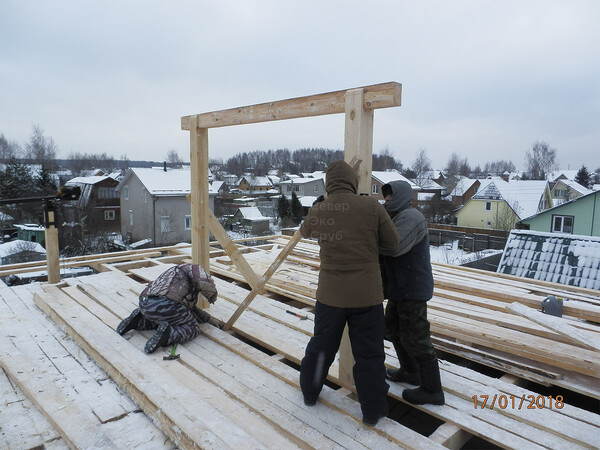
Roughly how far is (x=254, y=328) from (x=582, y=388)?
249cm

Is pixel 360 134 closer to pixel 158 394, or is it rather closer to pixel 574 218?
pixel 158 394

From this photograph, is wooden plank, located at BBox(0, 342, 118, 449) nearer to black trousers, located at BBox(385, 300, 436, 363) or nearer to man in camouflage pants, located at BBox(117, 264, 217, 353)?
man in camouflage pants, located at BBox(117, 264, 217, 353)

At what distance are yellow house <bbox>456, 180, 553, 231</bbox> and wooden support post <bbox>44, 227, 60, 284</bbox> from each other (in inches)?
976

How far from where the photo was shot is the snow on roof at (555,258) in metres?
6.06

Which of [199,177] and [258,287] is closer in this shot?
[258,287]

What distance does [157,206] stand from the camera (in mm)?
22844

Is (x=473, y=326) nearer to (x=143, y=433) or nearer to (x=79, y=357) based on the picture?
(x=143, y=433)

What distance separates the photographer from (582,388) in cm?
257

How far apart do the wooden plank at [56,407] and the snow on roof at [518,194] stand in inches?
1068

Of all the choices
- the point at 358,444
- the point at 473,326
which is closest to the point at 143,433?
the point at 358,444

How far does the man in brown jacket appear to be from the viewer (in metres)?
2.20
